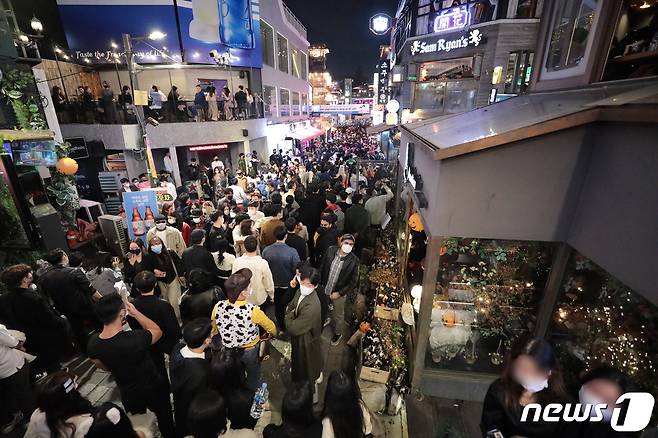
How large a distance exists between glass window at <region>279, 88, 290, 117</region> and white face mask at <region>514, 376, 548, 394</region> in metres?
25.6

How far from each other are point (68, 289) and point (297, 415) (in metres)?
4.60

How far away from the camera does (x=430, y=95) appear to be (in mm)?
18125

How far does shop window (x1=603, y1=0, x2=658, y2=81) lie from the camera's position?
3.32m

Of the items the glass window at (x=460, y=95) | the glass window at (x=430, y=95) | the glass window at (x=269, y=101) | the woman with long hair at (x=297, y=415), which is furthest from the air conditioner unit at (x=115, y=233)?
the glass window at (x=430, y=95)

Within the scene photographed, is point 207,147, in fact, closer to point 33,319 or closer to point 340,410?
point 33,319

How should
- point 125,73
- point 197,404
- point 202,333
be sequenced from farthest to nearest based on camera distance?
1. point 125,73
2. point 202,333
3. point 197,404

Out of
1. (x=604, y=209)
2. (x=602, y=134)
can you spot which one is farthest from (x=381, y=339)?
(x=602, y=134)

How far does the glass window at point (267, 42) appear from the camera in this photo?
20831 millimetres

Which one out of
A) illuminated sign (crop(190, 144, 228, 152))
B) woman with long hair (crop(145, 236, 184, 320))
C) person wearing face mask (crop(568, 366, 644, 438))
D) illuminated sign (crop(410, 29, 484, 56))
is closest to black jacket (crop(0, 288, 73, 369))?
woman with long hair (crop(145, 236, 184, 320))

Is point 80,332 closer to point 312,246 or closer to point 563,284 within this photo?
point 312,246

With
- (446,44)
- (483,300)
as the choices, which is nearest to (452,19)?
(446,44)

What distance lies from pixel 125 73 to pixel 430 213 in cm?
2029

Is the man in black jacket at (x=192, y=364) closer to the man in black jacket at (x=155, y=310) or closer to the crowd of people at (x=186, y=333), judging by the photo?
the crowd of people at (x=186, y=333)

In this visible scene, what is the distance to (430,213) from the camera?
13.0 ft
